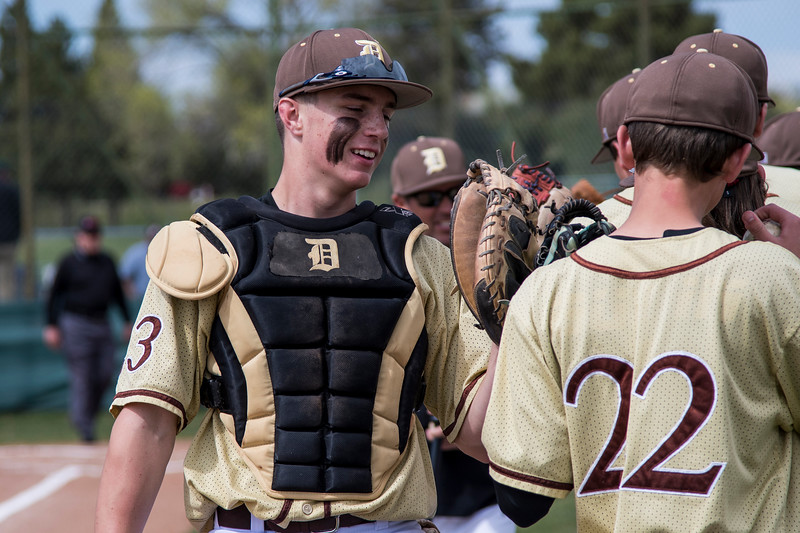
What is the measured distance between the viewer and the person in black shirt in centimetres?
928

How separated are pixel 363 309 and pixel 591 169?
7.04 meters

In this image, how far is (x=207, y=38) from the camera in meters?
10.8

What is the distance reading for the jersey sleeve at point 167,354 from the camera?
222 centimetres

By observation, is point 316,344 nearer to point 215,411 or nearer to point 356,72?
point 215,411

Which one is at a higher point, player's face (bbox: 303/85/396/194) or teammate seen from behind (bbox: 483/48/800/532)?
player's face (bbox: 303/85/396/194)

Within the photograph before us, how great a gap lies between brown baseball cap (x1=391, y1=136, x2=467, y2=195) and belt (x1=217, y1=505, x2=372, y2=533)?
2193 millimetres

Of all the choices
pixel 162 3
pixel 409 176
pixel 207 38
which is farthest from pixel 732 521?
pixel 162 3

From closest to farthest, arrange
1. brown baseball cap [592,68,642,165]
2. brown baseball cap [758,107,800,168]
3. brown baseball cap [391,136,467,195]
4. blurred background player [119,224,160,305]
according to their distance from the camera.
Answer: brown baseball cap [592,68,642,165] → brown baseball cap [758,107,800,168] → brown baseball cap [391,136,467,195] → blurred background player [119,224,160,305]

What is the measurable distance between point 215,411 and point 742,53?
6.01 feet

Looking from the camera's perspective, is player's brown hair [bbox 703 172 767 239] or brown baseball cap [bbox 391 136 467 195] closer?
player's brown hair [bbox 703 172 767 239]

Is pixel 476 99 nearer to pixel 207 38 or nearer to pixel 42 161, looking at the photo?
pixel 207 38

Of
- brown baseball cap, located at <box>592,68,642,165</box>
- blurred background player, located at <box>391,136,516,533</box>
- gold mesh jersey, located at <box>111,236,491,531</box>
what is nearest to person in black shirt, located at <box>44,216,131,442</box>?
blurred background player, located at <box>391,136,516,533</box>

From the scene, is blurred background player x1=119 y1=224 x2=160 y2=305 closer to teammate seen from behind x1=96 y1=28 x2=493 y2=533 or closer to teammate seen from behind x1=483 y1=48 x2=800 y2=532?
teammate seen from behind x1=96 y1=28 x2=493 y2=533

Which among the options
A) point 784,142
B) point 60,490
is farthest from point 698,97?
point 60,490
